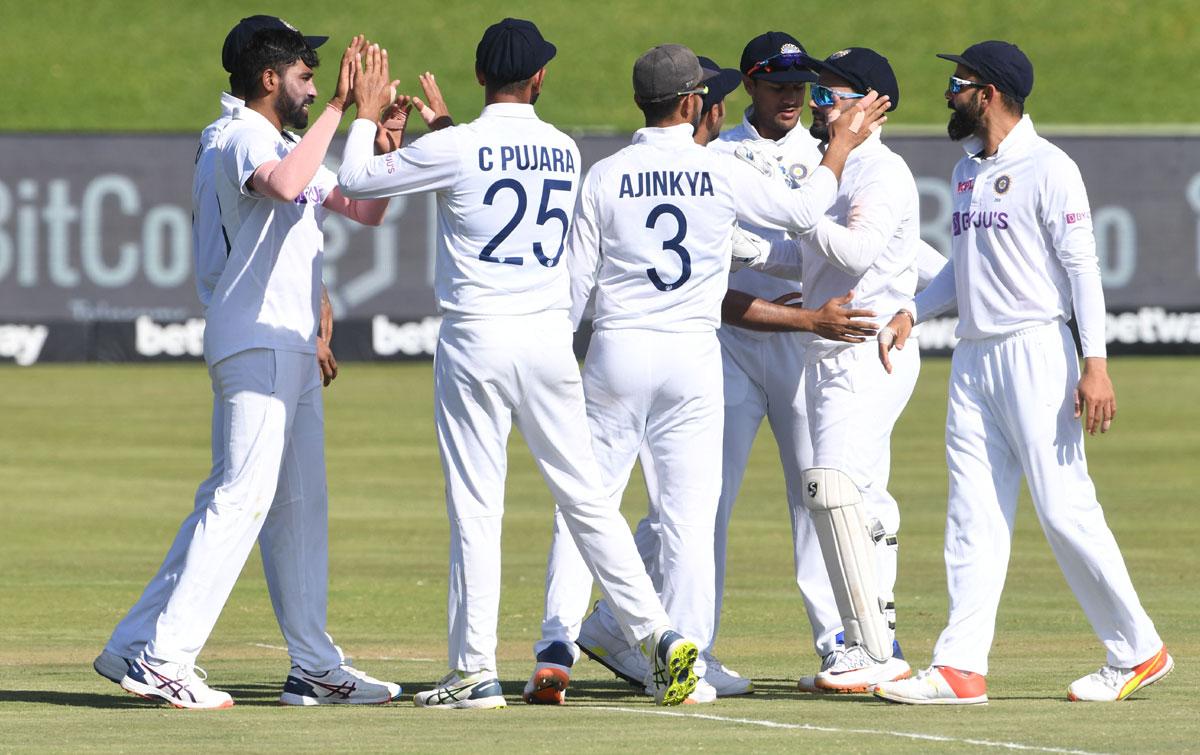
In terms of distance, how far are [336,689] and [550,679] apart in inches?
32.7

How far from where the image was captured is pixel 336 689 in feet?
28.1

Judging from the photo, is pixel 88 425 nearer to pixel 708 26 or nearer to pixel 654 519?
pixel 654 519

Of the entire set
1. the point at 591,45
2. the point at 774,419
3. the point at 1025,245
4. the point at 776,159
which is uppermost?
the point at 591,45

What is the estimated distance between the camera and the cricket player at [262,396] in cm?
822

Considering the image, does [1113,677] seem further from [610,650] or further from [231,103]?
[231,103]

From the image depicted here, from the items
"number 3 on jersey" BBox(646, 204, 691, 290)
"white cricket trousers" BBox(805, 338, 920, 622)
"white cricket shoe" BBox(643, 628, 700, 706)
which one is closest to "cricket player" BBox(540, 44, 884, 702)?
"number 3 on jersey" BBox(646, 204, 691, 290)

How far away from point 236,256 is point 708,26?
1558 inches

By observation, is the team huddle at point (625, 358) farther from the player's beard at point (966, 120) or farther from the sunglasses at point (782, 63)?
the sunglasses at point (782, 63)

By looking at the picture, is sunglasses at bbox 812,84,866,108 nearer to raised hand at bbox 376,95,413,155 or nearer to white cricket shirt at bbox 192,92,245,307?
raised hand at bbox 376,95,413,155

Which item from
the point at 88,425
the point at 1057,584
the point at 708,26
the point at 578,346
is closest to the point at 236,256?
the point at 1057,584

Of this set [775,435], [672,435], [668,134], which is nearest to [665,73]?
[668,134]

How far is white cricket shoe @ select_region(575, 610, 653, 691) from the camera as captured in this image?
30.2ft

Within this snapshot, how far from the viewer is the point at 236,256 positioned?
8438mm

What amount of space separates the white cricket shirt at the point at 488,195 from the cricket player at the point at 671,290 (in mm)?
361
